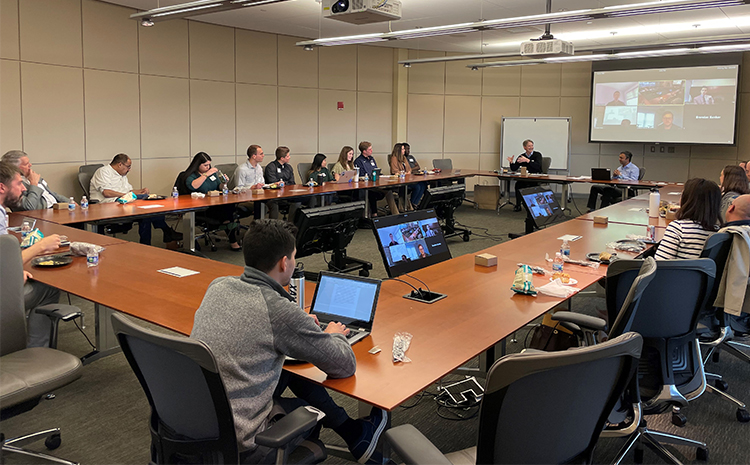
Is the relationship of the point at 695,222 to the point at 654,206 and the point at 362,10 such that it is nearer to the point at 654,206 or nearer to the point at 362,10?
the point at 654,206

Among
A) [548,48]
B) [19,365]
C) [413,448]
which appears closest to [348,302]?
[413,448]

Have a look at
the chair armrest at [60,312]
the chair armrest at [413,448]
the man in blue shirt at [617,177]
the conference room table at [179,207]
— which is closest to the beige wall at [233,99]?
the conference room table at [179,207]

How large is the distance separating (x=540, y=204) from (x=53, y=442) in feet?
16.9

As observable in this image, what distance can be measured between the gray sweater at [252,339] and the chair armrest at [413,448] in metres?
0.42

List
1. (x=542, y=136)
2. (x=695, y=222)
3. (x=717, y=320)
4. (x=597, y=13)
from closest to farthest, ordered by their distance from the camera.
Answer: (x=717, y=320) < (x=695, y=222) < (x=597, y=13) < (x=542, y=136)

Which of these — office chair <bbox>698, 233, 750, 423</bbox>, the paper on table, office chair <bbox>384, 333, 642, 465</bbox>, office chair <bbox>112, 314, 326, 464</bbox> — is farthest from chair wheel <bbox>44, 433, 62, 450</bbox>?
office chair <bbox>698, 233, 750, 423</bbox>

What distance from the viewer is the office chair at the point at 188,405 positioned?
160cm

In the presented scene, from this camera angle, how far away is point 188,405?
171cm

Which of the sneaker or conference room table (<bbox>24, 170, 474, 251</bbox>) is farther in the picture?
conference room table (<bbox>24, 170, 474, 251</bbox>)

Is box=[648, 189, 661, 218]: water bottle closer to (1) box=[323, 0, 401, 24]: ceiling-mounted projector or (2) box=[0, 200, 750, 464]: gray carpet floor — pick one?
(2) box=[0, 200, 750, 464]: gray carpet floor

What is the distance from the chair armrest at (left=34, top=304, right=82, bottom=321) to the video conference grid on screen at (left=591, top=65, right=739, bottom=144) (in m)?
11.2

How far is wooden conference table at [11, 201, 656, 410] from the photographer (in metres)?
2.02

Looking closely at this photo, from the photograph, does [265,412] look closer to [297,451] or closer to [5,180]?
[297,451]

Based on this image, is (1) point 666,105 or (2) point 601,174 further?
(1) point 666,105
